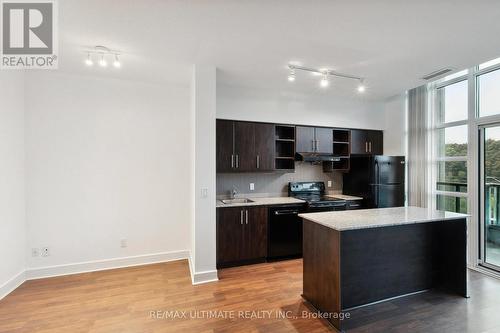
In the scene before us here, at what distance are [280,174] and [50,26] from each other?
372cm

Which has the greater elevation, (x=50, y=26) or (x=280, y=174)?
(x=50, y=26)

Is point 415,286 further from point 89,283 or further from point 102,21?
point 102,21

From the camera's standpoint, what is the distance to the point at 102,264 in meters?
3.44

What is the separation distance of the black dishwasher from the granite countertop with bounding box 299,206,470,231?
1180 millimetres

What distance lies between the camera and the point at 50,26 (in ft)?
7.24

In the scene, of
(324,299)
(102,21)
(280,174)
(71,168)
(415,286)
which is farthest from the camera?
(280,174)

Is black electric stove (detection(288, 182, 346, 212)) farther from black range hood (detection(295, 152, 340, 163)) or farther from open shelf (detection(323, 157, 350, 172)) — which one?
black range hood (detection(295, 152, 340, 163))

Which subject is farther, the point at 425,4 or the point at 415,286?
the point at 415,286

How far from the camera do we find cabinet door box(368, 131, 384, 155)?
15.9 feet

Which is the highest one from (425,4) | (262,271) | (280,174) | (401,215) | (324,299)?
(425,4)

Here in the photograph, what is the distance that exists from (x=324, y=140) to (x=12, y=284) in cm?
516

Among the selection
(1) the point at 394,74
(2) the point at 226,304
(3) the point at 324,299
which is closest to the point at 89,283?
(2) the point at 226,304

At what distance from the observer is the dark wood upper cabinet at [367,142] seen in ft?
15.5

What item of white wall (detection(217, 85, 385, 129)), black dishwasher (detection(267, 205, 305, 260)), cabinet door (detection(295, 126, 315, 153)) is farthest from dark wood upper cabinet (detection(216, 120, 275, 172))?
black dishwasher (detection(267, 205, 305, 260))
